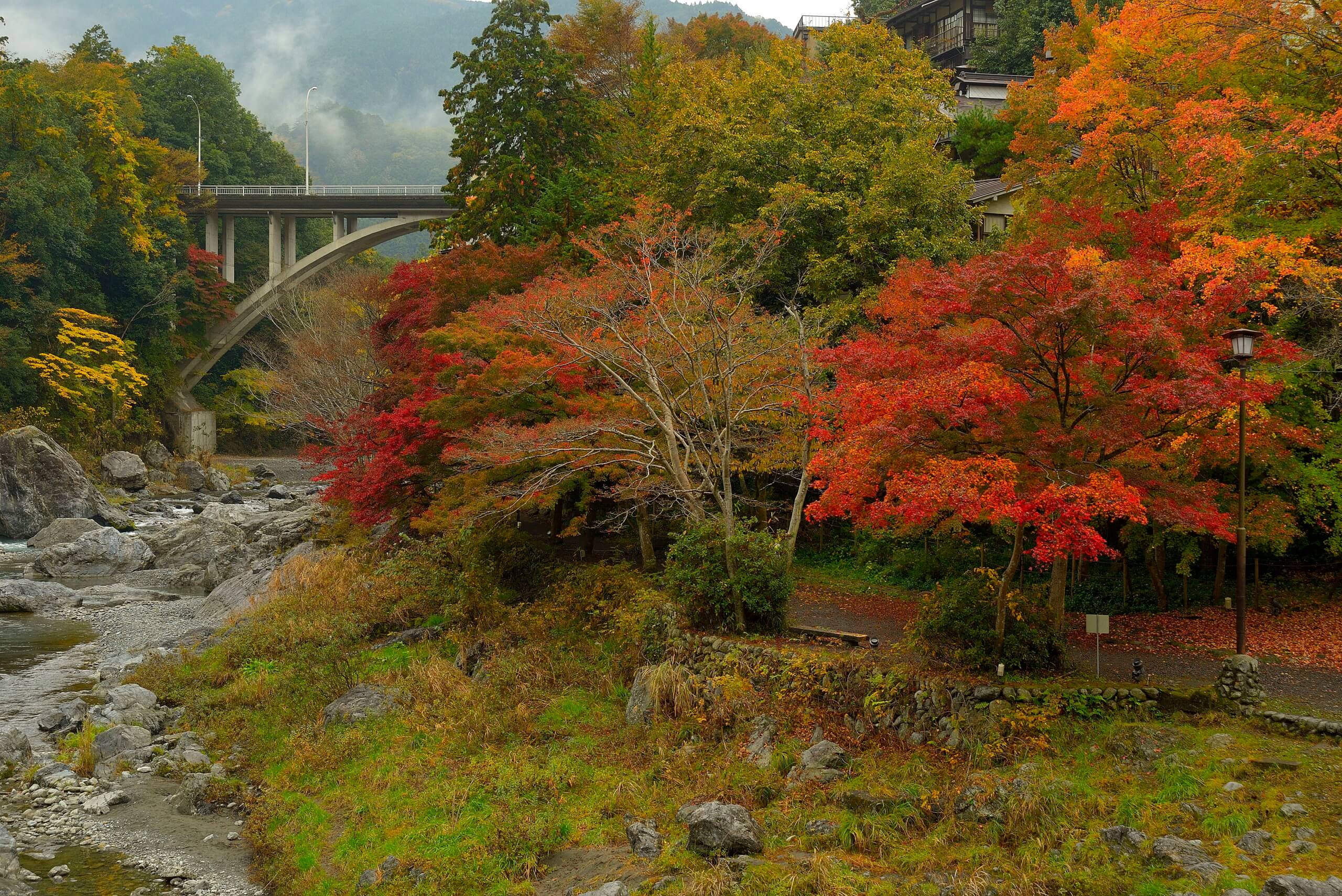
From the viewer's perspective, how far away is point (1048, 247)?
1516cm

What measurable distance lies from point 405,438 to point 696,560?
802cm

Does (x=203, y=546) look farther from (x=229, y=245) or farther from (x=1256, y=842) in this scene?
(x=1256, y=842)

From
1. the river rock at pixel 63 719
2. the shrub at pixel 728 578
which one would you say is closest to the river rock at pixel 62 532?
the river rock at pixel 63 719

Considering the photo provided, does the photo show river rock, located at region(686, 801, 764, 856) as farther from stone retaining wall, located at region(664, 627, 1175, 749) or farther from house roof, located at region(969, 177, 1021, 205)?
house roof, located at region(969, 177, 1021, 205)

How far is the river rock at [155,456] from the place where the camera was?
46938 mm

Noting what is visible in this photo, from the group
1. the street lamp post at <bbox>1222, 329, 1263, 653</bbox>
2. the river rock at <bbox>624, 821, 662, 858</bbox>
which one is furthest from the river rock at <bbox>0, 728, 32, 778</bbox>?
the street lamp post at <bbox>1222, 329, 1263, 653</bbox>

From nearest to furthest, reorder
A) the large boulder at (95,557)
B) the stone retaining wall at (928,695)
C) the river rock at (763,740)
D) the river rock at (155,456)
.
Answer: the stone retaining wall at (928,695), the river rock at (763,740), the large boulder at (95,557), the river rock at (155,456)

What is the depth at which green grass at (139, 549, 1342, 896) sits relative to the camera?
8.97 meters

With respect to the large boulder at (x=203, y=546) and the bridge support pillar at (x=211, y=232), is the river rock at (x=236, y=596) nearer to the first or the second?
the large boulder at (x=203, y=546)

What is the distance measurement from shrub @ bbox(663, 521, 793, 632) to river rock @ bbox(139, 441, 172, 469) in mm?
40603

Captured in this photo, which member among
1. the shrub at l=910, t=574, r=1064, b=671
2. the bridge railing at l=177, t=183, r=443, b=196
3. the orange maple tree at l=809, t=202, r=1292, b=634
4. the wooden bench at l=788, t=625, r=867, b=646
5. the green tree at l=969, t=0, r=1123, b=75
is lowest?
the wooden bench at l=788, t=625, r=867, b=646

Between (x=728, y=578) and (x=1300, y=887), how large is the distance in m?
8.40

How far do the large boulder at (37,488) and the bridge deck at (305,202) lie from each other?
824 inches

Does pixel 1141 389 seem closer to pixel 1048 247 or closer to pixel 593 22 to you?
pixel 1048 247
